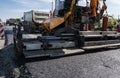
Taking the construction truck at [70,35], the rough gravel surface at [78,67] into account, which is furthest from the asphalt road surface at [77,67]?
the construction truck at [70,35]

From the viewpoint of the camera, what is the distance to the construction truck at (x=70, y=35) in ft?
21.6

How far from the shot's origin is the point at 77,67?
5.64 meters

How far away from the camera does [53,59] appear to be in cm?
660

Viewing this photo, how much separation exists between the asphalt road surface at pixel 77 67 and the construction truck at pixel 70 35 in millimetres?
362

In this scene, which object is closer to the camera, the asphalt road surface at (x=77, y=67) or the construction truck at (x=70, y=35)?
the asphalt road surface at (x=77, y=67)

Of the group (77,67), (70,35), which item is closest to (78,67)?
(77,67)

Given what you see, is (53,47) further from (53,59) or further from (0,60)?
(0,60)

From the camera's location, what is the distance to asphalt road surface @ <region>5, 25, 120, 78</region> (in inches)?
197

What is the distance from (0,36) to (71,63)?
854cm

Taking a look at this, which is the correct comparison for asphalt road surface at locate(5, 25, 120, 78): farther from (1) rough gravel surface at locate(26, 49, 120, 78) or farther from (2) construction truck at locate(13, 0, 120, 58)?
(2) construction truck at locate(13, 0, 120, 58)

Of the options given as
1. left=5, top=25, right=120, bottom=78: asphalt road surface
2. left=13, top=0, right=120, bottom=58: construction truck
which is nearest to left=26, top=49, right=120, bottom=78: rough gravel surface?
left=5, top=25, right=120, bottom=78: asphalt road surface

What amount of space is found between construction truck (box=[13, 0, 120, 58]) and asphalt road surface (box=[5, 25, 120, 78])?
14.2 inches

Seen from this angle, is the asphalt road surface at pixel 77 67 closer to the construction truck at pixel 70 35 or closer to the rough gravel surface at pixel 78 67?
the rough gravel surface at pixel 78 67

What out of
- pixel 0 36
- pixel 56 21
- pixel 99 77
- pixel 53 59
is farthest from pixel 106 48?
pixel 0 36
